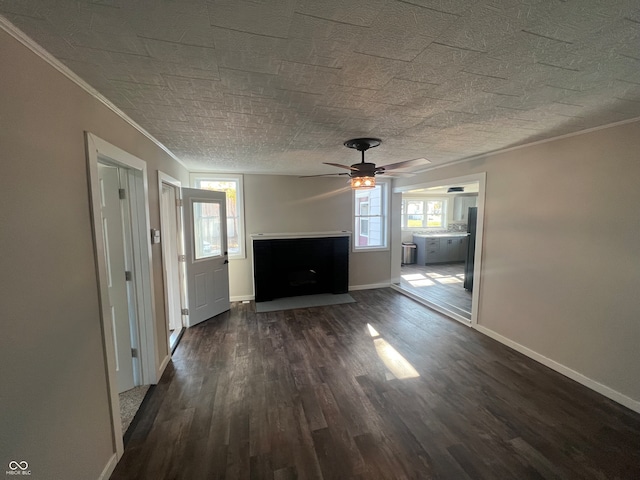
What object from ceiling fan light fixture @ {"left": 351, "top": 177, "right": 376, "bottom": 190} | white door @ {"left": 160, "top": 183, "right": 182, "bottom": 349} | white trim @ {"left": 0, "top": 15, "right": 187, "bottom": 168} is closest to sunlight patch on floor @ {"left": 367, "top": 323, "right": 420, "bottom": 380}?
ceiling fan light fixture @ {"left": 351, "top": 177, "right": 376, "bottom": 190}

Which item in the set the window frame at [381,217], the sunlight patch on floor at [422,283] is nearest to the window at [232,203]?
the window frame at [381,217]

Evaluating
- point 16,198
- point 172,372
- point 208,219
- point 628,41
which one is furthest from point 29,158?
point 208,219

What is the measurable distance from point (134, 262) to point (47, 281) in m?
1.17

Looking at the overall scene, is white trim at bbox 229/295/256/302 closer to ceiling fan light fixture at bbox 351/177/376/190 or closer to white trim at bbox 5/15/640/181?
white trim at bbox 5/15/640/181

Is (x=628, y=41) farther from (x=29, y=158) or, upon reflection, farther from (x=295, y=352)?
(x=295, y=352)

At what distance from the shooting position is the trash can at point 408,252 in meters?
7.71

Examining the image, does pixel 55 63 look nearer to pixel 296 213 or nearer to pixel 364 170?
pixel 364 170

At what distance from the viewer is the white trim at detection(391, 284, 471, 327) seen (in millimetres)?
3710

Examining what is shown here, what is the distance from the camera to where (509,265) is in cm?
304

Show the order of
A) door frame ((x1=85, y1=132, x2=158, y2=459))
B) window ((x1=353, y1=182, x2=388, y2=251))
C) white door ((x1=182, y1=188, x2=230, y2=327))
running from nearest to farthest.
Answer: door frame ((x1=85, y1=132, x2=158, y2=459)) → white door ((x1=182, y1=188, x2=230, y2=327)) → window ((x1=353, y1=182, x2=388, y2=251))

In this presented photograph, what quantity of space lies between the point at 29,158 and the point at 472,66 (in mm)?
2048

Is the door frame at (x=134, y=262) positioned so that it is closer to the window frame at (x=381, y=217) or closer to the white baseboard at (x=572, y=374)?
the window frame at (x=381, y=217)

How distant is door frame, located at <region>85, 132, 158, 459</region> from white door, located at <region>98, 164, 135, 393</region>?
0.09 m

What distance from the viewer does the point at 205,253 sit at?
3852mm
